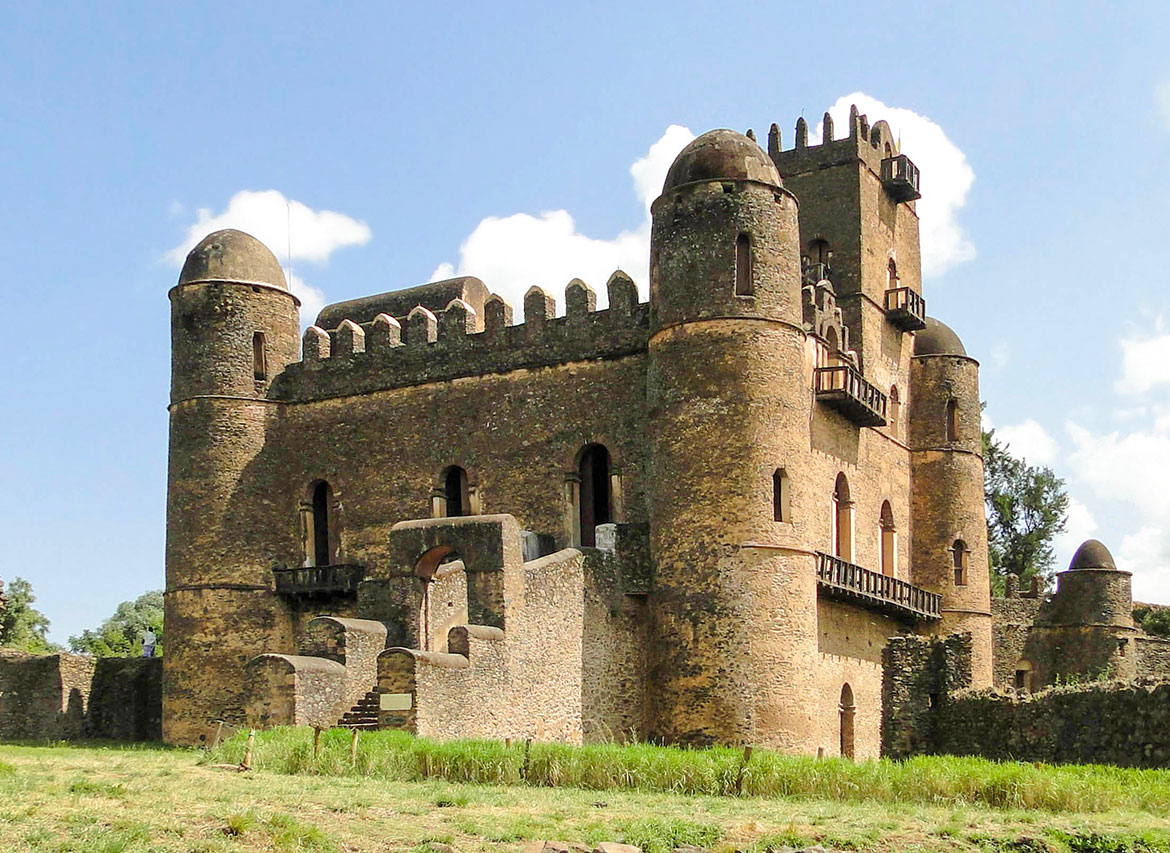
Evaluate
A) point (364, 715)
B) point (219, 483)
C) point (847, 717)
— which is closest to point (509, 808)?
point (364, 715)

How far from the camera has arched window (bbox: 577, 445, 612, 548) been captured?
3062cm

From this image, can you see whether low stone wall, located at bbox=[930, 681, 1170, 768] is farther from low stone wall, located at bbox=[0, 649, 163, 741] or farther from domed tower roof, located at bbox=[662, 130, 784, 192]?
low stone wall, located at bbox=[0, 649, 163, 741]

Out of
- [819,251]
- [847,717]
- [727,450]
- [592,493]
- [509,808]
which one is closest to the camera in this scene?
[509,808]

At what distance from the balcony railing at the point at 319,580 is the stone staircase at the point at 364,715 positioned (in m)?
7.10

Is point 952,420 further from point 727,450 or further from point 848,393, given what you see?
point 727,450

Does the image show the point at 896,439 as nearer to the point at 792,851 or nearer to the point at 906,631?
the point at 906,631

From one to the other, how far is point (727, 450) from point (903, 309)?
32.1ft

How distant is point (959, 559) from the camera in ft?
117

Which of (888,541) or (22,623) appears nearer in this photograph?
(888,541)

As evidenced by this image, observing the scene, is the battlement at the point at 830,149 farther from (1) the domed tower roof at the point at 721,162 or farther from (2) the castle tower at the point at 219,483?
(2) the castle tower at the point at 219,483

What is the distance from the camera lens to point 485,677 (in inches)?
972

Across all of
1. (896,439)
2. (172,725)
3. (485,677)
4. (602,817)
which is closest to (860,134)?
(896,439)

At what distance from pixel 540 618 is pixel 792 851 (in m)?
12.7

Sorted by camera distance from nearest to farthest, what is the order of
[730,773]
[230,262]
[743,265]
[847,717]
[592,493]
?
[730,773]
[743,265]
[847,717]
[592,493]
[230,262]
